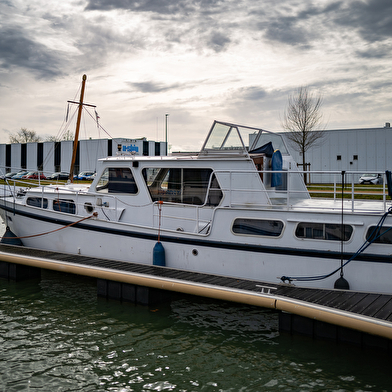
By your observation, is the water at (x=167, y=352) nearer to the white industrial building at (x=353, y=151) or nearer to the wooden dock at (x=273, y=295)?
the wooden dock at (x=273, y=295)

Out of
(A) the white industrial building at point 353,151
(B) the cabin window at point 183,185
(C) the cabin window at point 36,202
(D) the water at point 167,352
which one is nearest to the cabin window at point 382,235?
(D) the water at point 167,352

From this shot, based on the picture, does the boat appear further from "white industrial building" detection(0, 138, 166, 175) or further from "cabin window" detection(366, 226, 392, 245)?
"white industrial building" detection(0, 138, 166, 175)

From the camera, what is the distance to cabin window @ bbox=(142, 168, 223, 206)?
31.5ft

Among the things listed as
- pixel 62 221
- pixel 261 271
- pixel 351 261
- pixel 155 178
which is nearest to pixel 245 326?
pixel 261 271

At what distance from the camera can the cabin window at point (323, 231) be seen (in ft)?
27.0

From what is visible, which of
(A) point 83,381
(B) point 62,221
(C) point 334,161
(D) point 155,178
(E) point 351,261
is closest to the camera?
(A) point 83,381

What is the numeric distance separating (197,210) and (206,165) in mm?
1098

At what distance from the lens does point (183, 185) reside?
9875 mm

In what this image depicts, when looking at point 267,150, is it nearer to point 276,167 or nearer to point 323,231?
point 276,167

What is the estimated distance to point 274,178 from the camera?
31.9 ft

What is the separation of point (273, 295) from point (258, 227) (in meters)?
1.79

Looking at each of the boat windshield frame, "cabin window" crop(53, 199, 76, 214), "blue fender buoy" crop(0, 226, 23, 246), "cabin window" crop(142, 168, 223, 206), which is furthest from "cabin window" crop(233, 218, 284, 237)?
"blue fender buoy" crop(0, 226, 23, 246)

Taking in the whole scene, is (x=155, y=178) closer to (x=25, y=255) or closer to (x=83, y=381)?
(x=25, y=255)

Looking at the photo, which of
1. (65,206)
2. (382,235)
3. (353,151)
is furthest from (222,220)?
(353,151)
